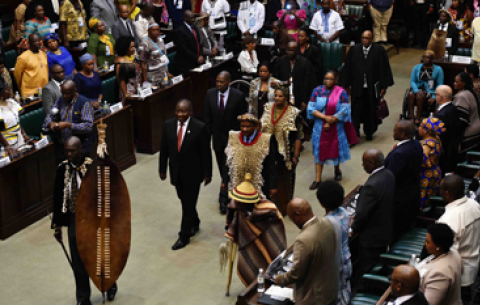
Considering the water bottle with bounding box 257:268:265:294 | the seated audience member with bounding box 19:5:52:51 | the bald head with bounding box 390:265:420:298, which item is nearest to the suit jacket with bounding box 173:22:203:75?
the seated audience member with bounding box 19:5:52:51

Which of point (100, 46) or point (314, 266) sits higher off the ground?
point (100, 46)

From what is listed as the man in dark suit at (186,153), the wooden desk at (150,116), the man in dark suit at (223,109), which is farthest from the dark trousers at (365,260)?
the wooden desk at (150,116)

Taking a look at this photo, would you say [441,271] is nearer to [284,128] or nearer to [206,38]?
[284,128]

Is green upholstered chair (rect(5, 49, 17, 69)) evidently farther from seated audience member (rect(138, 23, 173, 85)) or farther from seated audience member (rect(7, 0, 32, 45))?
seated audience member (rect(138, 23, 173, 85))

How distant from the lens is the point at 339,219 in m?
5.41

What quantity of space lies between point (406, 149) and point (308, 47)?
498 centimetres

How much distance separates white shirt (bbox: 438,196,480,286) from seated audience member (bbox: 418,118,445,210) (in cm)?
157

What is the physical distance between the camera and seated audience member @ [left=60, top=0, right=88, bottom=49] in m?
12.5

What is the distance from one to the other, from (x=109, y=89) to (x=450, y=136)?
5.49 metres

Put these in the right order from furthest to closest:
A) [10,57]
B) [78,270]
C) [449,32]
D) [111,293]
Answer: [449,32] → [10,57] → [111,293] → [78,270]

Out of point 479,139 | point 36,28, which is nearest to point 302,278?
point 479,139

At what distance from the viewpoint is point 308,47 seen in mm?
11484

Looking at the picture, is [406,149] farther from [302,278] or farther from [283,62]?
[283,62]

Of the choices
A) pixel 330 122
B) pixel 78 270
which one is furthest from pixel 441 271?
pixel 330 122
